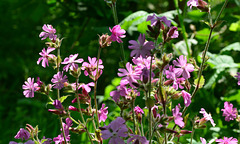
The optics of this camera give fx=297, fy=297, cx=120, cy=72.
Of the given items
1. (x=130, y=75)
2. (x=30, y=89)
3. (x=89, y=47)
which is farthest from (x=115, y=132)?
(x=89, y=47)

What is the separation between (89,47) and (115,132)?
2.54 metres

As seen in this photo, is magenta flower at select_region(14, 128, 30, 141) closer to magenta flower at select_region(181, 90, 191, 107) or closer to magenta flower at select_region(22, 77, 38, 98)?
magenta flower at select_region(22, 77, 38, 98)

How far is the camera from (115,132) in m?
0.66

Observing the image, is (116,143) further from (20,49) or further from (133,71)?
(20,49)

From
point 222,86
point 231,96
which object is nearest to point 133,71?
point 231,96

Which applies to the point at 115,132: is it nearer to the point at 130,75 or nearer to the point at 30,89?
the point at 130,75

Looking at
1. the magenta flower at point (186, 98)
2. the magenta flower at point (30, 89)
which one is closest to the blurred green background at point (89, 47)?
the magenta flower at point (30, 89)

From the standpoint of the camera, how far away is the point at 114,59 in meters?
3.00

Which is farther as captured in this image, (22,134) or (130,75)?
(22,134)

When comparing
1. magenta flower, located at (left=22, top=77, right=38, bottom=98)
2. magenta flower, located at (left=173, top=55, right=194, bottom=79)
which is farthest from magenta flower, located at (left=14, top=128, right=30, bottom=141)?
magenta flower, located at (left=173, top=55, right=194, bottom=79)

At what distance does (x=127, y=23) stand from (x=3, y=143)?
1.33 metres

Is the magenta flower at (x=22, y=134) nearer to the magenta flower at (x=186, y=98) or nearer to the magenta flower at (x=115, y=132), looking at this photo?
the magenta flower at (x=115, y=132)

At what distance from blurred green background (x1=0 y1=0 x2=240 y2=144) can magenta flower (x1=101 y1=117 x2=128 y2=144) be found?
23 centimetres

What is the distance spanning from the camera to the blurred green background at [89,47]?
1568mm
